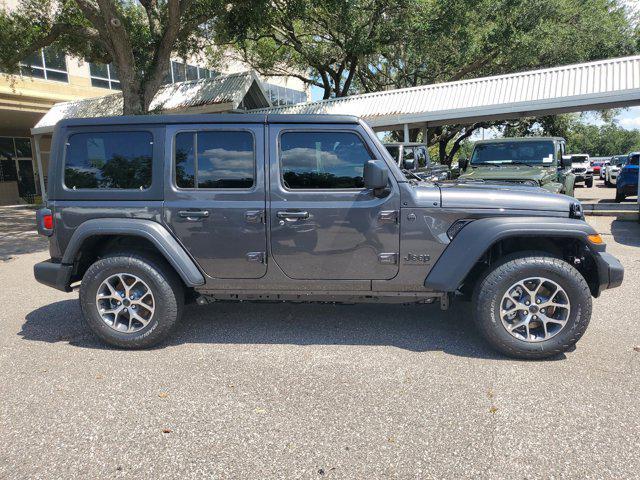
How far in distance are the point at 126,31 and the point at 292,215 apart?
38.0 feet

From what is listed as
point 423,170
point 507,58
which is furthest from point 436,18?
point 423,170

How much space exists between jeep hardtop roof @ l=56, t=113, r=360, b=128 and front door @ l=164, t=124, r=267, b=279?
7 centimetres

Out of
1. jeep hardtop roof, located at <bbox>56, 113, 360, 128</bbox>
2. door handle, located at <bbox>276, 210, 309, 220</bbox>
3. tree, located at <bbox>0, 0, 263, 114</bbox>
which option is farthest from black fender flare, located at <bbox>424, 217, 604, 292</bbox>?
tree, located at <bbox>0, 0, 263, 114</bbox>

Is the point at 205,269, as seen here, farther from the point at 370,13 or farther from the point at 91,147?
the point at 370,13

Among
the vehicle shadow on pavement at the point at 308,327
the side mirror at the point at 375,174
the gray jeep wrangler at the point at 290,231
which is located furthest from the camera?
the vehicle shadow on pavement at the point at 308,327

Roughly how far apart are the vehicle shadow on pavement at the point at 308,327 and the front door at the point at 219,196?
0.78m

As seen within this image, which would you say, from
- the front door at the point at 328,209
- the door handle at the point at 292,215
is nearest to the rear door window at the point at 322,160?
the front door at the point at 328,209

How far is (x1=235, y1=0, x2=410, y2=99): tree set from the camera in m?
14.9

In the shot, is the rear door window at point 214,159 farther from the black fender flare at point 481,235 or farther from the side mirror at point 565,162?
the side mirror at point 565,162

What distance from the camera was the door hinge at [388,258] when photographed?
3873mm

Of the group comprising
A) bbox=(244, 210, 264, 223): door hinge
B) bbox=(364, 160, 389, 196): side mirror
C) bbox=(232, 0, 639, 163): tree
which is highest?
bbox=(232, 0, 639, 163): tree

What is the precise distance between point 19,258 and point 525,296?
8.97 meters

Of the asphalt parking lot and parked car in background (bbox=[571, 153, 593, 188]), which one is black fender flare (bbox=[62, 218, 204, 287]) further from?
parked car in background (bbox=[571, 153, 593, 188])

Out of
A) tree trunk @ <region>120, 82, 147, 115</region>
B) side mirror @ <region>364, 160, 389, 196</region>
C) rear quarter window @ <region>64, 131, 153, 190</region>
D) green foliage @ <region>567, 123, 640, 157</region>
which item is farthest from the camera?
green foliage @ <region>567, 123, 640, 157</region>
